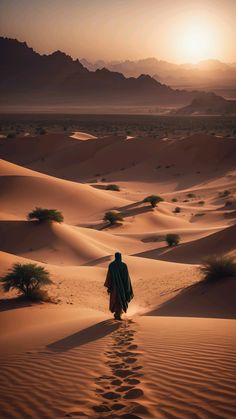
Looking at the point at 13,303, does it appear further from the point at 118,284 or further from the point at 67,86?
the point at 67,86

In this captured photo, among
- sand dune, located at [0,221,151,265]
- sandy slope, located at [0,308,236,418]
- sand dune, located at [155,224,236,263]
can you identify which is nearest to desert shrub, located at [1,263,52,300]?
sandy slope, located at [0,308,236,418]

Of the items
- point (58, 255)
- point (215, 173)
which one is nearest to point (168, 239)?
point (58, 255)

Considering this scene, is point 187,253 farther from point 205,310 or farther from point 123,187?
point 123,187

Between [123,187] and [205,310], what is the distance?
33.0m

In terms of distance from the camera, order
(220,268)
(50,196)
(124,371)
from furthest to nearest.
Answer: (50,196)
(220,268)
(124,371)

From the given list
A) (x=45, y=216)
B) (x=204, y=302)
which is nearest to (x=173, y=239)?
(x=45, y=216)

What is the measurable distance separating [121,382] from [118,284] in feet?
11.9

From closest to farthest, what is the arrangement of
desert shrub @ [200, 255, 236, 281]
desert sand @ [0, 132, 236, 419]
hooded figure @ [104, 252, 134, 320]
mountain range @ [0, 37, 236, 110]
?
desert sand @ [0, 132, 236, 419] < hooded figure @ [104, 252, 134, 320] < desert shrub @ [200, 255, 236, 281] < mountain range @ [0, 37, 236, 110]

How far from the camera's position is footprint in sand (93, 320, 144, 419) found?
16.4 feet

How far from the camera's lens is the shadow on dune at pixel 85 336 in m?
7.39

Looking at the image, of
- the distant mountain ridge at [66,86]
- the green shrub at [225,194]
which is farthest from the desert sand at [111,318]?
the distant mountain ridge at [66,86]

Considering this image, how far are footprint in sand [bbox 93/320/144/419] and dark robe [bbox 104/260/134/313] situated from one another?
1.54 metres

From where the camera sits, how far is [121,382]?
575 centimetres

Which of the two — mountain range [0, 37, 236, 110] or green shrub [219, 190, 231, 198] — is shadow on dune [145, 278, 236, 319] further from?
mountain range [0, 37, 236, 110]
